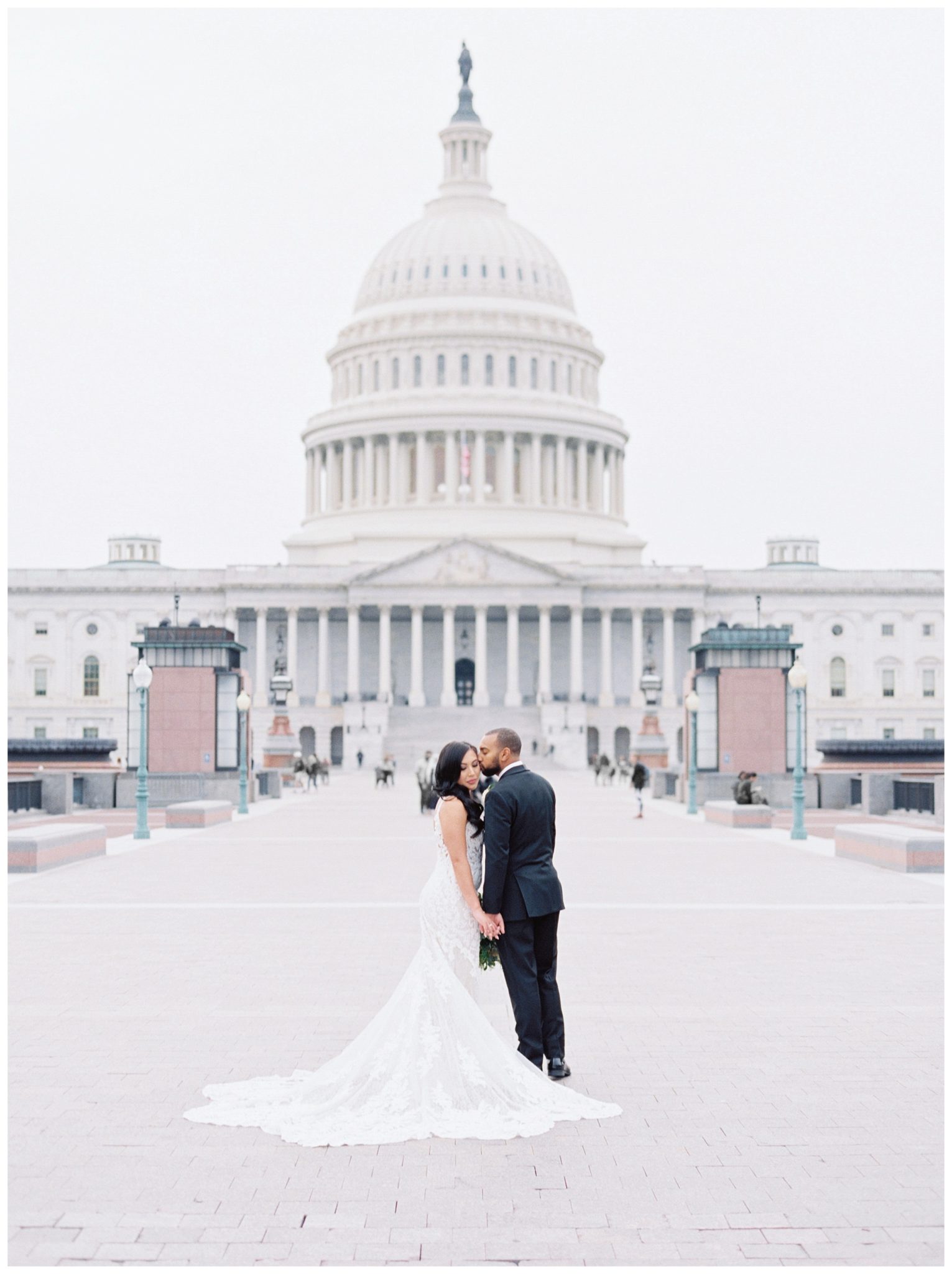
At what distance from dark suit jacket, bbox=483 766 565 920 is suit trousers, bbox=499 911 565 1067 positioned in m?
0.13

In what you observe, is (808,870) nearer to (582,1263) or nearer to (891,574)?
(582,1263)

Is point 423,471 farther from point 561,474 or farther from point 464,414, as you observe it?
point 561,474

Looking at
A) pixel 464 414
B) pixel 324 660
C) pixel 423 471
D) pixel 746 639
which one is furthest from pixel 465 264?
pixel 746 639

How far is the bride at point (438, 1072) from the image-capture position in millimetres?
9102

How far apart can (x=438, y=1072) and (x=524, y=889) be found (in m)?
1.28

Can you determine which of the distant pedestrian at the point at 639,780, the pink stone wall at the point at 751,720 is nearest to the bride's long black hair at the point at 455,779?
the distant pedestrian at the point at 639,780

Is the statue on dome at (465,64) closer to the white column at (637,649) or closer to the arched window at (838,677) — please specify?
the white column at (637,649)

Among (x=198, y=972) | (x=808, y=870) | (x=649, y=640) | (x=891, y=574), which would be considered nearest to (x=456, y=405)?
(x=649, y=640)

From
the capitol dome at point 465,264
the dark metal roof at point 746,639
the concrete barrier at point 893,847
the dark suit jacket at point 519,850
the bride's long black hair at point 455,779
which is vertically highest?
the capitol dome at point 465,264

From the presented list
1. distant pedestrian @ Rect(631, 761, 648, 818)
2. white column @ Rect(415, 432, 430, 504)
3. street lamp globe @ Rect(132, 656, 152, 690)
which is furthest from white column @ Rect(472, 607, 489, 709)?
street lamp globe @ Rect(132, 656, 152, 690)

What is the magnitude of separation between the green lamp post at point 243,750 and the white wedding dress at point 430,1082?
33.6m

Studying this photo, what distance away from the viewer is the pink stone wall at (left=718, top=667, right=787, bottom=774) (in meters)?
48.5

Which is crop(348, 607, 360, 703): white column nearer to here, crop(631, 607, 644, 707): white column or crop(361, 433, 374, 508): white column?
crop(361, 433, 374, 508): white column

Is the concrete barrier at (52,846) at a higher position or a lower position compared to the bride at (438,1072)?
lower
